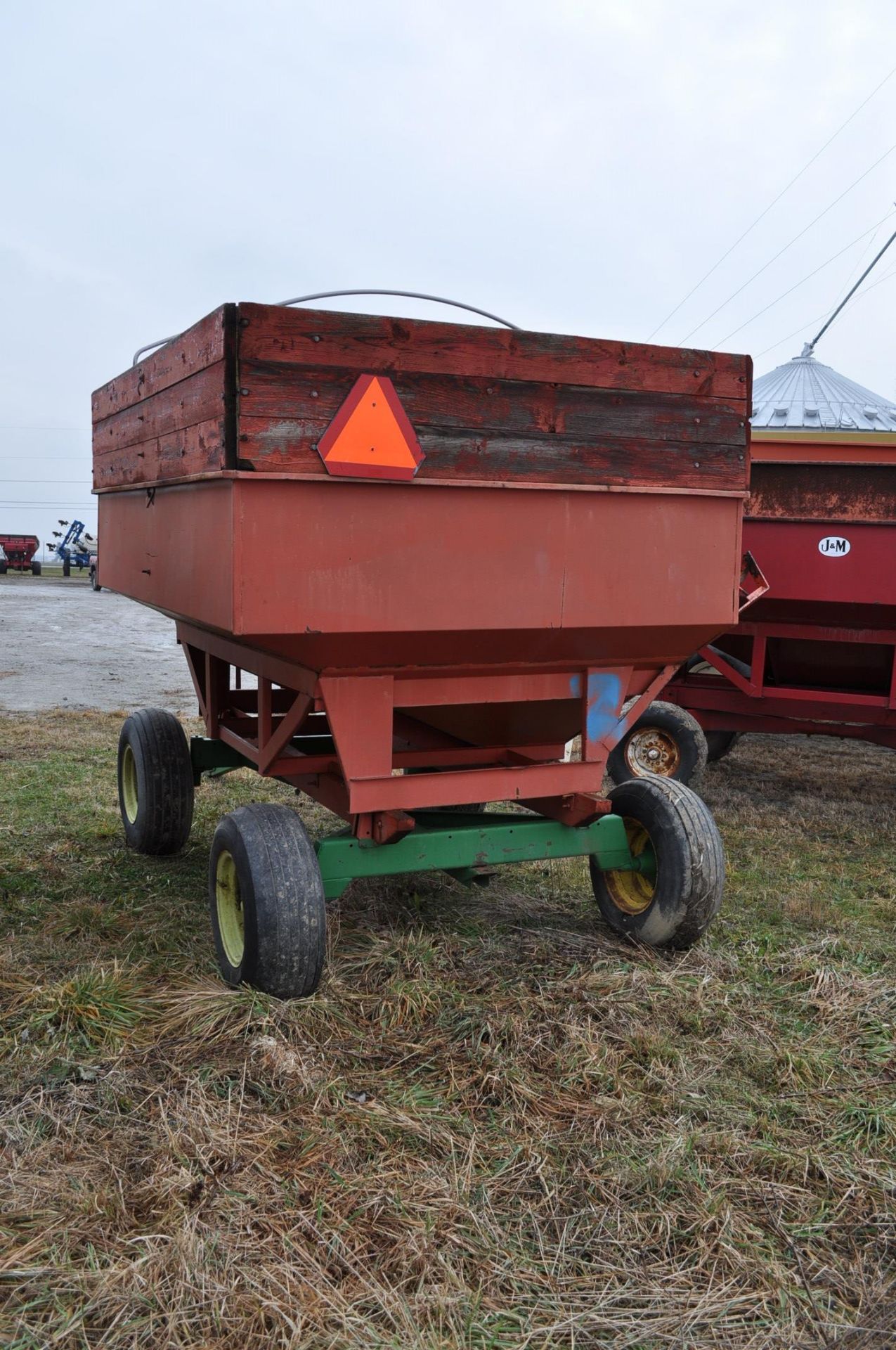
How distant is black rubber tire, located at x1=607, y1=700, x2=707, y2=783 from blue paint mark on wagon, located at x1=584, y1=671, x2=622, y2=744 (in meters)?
2.55

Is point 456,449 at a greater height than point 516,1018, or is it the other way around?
point 456,449

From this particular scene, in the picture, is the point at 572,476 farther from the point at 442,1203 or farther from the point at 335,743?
the point at 442,1203

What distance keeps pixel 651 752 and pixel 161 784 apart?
299 cm

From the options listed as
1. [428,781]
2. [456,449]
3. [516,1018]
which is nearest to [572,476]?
[456,449]

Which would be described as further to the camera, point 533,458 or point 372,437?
point 533,458

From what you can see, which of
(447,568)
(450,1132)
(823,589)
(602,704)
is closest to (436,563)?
(447,568)

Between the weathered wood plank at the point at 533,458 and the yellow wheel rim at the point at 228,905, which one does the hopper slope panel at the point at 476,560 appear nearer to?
the weathered wood plank at the point at 533,458

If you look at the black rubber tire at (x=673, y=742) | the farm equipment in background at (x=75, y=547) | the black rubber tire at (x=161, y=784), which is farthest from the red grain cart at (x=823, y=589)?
the farm equipment in background at (x=75, y=547)

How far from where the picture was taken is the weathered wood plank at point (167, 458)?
2844 millimetres

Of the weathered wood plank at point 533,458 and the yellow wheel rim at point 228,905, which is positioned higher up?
the weathered wood plank at point 533,458

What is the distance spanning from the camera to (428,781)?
10.9 ft

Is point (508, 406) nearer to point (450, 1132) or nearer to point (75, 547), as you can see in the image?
point (450, 1132)

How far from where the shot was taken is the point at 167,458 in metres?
3.42

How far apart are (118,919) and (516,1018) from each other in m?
1.60
